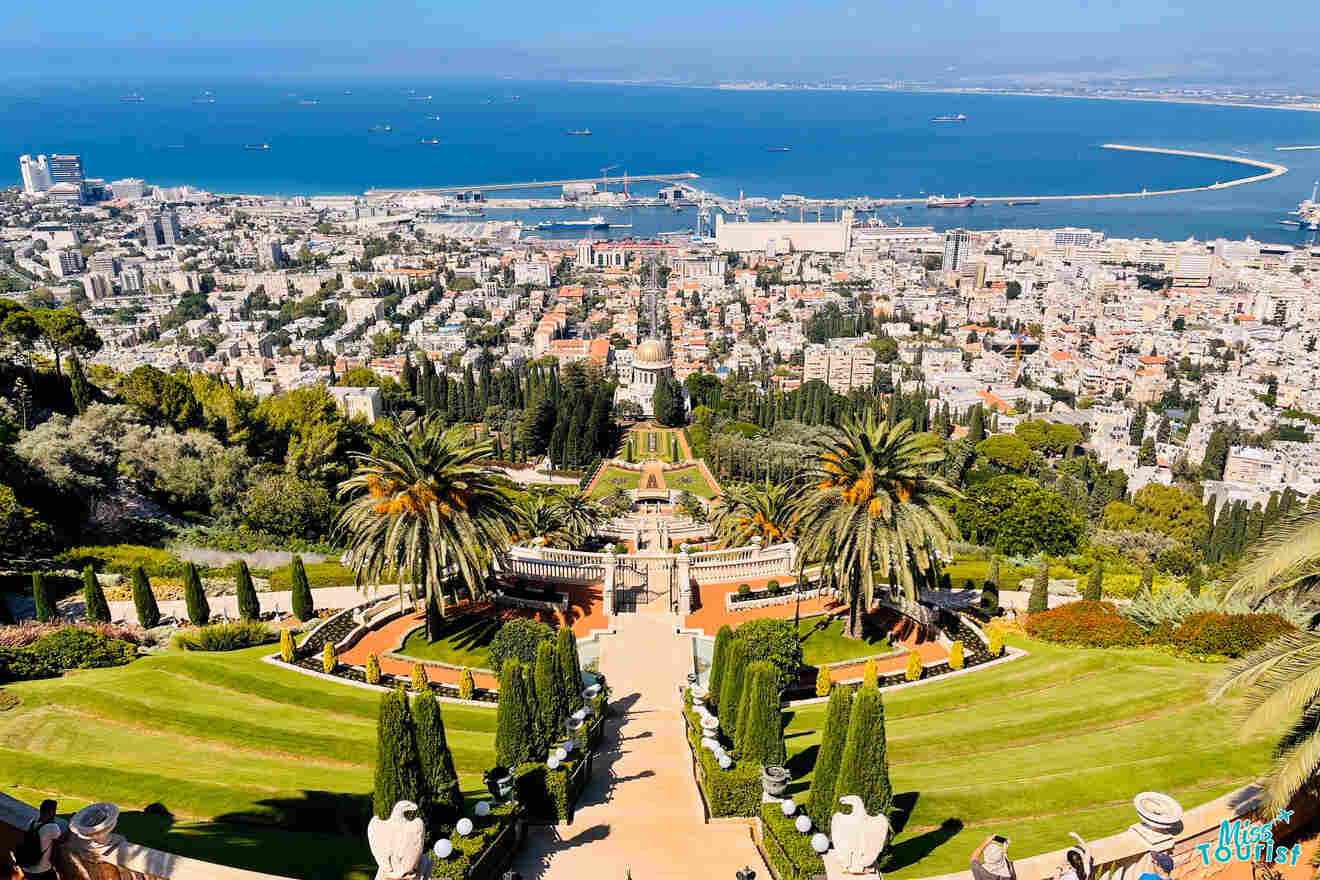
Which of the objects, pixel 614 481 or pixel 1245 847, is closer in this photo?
pixel 1245 847

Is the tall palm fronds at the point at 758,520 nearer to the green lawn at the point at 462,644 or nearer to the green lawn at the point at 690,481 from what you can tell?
the green lawn at the point at 462,644

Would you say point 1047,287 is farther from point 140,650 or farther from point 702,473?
point 140,650

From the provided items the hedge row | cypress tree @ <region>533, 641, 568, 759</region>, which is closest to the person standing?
cypress tree @ <region>533, 641, 568, 759</region>

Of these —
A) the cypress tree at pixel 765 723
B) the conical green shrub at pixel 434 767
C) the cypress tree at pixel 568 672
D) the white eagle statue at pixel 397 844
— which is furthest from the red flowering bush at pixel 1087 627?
the white eagle statue at pixel 397 844

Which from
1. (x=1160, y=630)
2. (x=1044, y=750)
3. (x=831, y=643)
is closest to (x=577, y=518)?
(x=831, y=643)

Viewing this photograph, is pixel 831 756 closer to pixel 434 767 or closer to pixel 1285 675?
pixel 1285 675

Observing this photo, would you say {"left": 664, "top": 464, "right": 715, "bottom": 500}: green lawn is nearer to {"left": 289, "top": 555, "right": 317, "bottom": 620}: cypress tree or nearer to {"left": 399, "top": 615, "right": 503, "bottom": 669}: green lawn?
{"left": 399, "top": 615, "right": 503, "bottom": 669}: green lawn

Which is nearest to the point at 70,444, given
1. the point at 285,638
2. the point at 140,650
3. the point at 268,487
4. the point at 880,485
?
the point at 268,487
